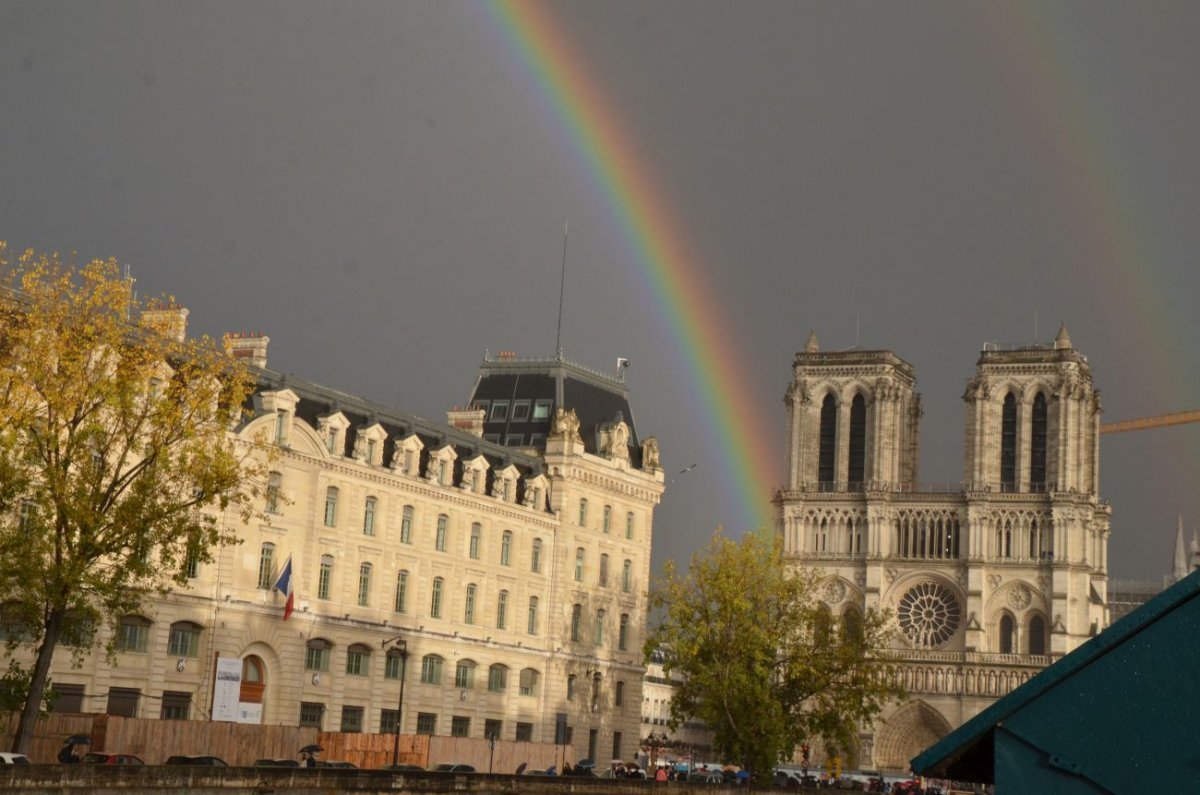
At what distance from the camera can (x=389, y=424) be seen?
264 ft

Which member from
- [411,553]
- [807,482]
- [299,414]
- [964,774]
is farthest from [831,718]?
[964,774]

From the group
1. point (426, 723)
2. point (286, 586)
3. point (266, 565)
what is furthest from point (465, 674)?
point (266, 565)

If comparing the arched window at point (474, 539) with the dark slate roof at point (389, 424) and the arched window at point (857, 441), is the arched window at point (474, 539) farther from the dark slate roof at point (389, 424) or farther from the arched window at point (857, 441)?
the arched window at point (857, 441)

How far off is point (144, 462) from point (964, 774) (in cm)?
4173

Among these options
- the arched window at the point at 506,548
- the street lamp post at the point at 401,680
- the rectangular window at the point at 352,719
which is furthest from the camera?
the arched window at the point at 506,548

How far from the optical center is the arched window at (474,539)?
8307 cm

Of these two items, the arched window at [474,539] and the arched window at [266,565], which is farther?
the arched window at [474,539]

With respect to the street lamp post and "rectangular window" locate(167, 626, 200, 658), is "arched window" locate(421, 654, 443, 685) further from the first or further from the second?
"rectangular window" locate(167, 626, 200, 658)

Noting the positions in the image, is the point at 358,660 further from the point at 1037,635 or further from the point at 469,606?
the point at 1037,635

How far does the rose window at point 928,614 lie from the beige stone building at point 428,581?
44.1 metres

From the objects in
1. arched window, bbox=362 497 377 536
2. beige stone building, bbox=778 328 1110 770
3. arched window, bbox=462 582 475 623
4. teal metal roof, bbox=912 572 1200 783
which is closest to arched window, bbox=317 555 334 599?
arched window, bbox=362 497 377 536

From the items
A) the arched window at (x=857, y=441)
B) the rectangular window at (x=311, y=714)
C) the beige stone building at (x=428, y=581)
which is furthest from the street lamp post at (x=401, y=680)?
the arched window at (x=857, y=441)

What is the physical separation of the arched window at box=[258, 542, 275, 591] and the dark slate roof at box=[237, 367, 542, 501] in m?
5.90

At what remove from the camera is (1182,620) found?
670cm
